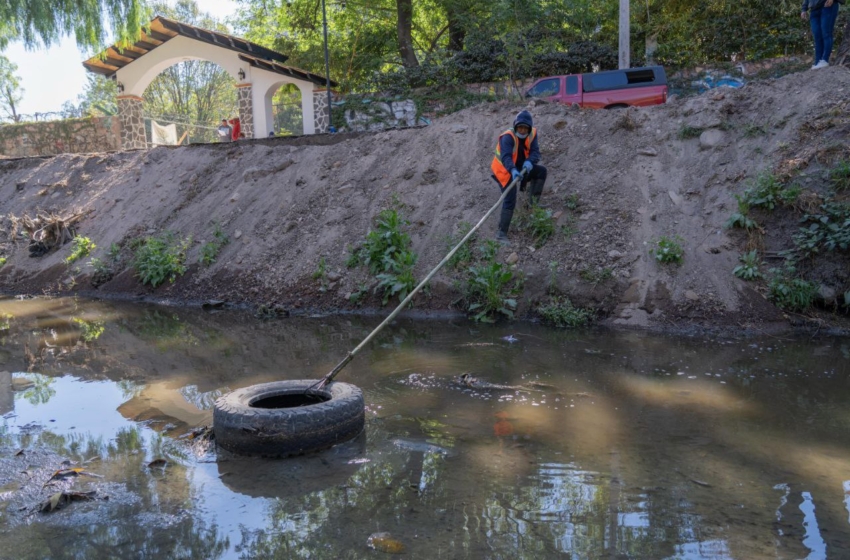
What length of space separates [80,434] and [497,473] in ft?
10.9

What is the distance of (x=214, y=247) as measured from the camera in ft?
41.5

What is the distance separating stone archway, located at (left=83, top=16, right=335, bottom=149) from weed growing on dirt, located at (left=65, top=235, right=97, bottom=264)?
28.4ft

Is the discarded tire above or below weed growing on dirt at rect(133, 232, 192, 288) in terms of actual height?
below

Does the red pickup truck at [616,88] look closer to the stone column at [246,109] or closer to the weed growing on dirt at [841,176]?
the weed growing on dirt at [841,176]

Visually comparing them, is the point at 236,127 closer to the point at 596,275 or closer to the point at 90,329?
the point at 90,329

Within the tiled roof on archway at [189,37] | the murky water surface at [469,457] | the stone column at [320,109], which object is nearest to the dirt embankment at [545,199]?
the murky water surface at [469,457]

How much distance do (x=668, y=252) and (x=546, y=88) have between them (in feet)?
29.8

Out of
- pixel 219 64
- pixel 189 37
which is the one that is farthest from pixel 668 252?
pixel 189 37

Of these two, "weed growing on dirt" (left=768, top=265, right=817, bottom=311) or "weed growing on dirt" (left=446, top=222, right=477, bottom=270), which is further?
"weed growing on dirt" (left=446, top=222, right=477, bottom=270)

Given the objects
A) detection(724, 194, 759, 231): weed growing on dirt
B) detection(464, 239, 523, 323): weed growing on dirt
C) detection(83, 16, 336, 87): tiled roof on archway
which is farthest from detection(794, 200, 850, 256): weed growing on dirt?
detection(83, 16, 336, 87): tiled roof on archway

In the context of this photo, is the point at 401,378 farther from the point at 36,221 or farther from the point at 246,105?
the point at 246,105

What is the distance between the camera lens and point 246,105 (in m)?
22.4

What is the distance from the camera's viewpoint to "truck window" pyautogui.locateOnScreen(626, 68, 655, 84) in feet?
53.9

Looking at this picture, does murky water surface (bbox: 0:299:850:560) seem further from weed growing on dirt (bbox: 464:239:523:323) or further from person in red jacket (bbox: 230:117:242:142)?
person in red jacket (bbox: 230:117:242:142)
